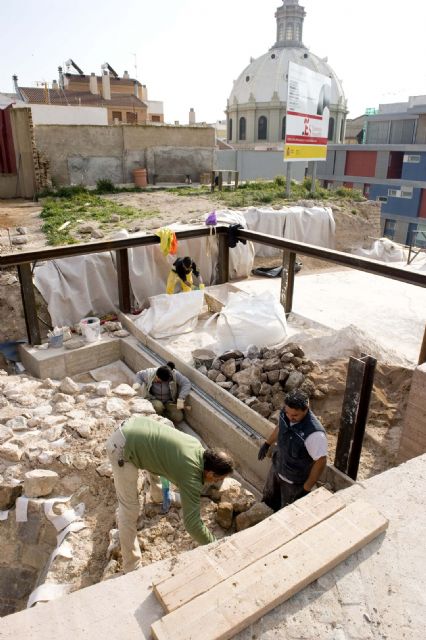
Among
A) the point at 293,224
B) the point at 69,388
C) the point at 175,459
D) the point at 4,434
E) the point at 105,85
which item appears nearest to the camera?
the point at 175,459

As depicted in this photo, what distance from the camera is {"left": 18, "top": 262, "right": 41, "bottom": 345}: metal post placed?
6.38m

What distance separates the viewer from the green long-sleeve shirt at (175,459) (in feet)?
11.0

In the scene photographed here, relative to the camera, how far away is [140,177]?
1927 centimetres

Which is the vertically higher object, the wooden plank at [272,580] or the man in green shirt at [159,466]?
the wooden plank at [272,580]

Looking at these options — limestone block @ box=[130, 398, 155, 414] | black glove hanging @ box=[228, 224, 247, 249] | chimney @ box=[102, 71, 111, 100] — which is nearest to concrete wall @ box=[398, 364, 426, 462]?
limestone block @ box=[130, 398, 155, 414]

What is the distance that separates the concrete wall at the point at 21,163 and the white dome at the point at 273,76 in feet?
131

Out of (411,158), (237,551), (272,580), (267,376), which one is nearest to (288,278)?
(267,376)

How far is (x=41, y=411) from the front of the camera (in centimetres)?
531

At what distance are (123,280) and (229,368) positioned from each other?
284cm

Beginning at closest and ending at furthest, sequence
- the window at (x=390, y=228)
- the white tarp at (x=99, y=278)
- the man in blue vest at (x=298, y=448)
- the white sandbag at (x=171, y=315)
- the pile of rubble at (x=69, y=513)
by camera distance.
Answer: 1. the man in blue vest at (x=298, y=448)
2. the pile of rubble at (x=69, y=513)
3. the white sandbag at (x=171, y=315)
4. the white tarp at (x=99, y=278)
5. the window at (x=390, y=228)

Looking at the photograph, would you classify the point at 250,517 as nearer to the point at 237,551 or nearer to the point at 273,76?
the point at 237,551

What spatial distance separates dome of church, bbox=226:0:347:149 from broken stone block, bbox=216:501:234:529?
4965cm

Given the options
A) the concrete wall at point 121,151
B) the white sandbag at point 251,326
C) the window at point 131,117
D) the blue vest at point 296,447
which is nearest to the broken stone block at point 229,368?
the white sandbag at point 251,326

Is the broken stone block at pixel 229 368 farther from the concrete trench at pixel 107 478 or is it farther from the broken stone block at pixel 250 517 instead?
the broken stone block at pixel 250 517
